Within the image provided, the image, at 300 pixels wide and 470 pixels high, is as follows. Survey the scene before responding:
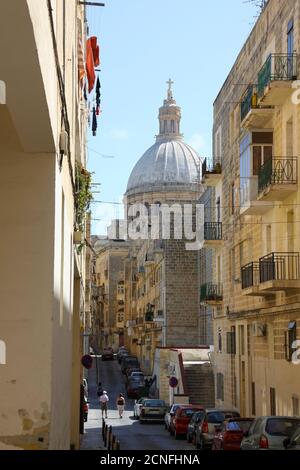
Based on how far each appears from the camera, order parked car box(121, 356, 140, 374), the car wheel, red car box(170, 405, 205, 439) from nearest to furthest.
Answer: the car wheel < red car box(170, 405, 205, 439) < parked car box(121, 356, 140, 374)

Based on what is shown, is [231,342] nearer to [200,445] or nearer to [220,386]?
[220,386]

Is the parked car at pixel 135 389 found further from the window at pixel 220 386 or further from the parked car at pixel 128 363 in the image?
the window at pixel 220 386

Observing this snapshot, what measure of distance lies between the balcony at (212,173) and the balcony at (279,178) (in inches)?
459

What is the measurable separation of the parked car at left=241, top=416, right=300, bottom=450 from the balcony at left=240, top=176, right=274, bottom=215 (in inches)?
374

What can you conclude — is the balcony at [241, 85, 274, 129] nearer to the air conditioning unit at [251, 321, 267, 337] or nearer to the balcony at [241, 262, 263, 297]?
the balcony at [241, 262, 263, 297]

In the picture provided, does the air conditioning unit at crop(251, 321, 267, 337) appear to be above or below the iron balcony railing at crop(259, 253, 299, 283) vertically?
below

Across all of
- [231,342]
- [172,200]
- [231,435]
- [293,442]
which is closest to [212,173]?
[231,342]

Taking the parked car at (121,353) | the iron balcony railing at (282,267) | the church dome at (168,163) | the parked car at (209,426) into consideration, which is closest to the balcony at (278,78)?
the iron balcony railing at (282,267)

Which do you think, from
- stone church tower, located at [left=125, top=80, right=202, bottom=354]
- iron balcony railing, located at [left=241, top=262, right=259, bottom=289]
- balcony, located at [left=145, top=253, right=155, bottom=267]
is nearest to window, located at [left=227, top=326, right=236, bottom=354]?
iron balcony railing, located at [left=241, top=262, right=259, bottom=289]

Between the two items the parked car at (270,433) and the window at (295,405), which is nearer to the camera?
the parked car at (270,433)

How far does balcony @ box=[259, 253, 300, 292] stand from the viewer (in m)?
22.9

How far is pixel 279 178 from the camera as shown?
922 inches

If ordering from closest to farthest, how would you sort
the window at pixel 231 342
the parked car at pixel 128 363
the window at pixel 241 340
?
the window at pixel 241 340 < the window at pixel 231 342 < the parked car at pixel 128 363

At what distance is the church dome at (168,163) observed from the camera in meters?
98.1
